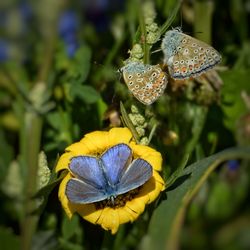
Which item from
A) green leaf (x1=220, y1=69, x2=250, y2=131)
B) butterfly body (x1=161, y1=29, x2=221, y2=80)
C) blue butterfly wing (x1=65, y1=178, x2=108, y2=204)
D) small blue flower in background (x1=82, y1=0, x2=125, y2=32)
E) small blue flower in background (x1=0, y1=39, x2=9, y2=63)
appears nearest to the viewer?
blue butterfly wing (x1=65, y1=178, x2=108, y2=204)

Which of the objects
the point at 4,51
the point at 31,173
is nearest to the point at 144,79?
the point at 31,173

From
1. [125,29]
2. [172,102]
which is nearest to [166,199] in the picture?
[172,102]

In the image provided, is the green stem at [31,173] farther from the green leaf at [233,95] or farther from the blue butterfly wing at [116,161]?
the green leaf at [233,95]

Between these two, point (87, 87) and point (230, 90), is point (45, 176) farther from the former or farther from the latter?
point (230, 90)

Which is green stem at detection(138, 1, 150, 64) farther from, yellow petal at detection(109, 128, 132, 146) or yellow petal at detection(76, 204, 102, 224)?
yellow petal at detection(76, 204, 102, 224)

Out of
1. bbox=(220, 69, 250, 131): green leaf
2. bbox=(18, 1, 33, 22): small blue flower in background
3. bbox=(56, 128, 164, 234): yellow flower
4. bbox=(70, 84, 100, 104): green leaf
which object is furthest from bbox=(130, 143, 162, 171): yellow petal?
bbox=(18, 1, 33, 22): small blue flower in background

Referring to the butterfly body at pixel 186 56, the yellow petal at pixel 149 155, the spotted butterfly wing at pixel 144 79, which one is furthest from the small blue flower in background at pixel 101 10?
the yellow petal at pixel 149 155
